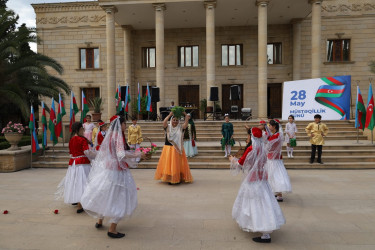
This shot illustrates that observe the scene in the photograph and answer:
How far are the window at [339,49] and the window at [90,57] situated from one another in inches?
761

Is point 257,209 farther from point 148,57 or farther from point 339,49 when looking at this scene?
point 339,49

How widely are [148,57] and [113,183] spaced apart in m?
20.9

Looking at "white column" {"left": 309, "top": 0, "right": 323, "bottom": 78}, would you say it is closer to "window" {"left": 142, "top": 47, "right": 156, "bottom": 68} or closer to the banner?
the banner

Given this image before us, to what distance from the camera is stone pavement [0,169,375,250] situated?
430 centimetres

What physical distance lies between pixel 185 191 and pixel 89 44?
65.3ft

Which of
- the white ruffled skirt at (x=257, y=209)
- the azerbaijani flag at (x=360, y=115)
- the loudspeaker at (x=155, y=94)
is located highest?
the loudspeaker at (x=155, y=94)

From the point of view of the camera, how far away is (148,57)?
24188 millimetres

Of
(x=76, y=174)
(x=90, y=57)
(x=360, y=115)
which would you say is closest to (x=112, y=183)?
(x=76, y=174)

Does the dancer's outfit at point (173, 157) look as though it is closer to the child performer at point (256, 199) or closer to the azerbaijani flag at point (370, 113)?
the child performer at point (256, 199)

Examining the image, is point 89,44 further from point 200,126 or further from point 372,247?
point 372,247

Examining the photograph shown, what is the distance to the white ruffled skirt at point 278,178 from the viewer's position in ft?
20.6

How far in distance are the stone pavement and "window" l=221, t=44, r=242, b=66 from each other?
16.7 meters

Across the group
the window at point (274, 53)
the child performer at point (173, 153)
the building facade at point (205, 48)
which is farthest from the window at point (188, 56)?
the child performer at point (173, 153)

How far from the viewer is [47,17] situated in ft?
76.2
